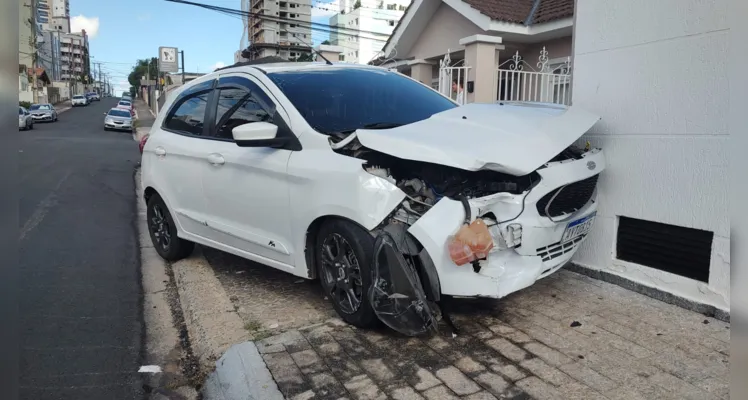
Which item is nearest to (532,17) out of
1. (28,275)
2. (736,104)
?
(28,275)

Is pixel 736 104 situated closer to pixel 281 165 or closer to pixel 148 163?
pixel 281 165

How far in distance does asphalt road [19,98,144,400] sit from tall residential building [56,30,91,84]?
97979mm

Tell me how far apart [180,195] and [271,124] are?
Answer: 68.8 inches

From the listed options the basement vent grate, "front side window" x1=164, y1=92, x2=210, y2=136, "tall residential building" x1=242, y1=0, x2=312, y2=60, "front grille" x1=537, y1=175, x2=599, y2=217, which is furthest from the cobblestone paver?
"tall residential building" x1=242, y1=0, x2=312, y2=60

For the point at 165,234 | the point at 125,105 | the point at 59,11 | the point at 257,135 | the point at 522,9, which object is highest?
the point at 59,11

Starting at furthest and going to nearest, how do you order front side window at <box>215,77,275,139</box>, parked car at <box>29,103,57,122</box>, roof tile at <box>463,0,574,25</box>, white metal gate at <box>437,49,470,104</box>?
1. parked car at <box>29,103,57,122</box>
2. roof tile at <box>463,0,574,25</box>
3. white metal gate at <box>437,49,470,104</box>
4. front side window at <box>215,77,275,139</box>

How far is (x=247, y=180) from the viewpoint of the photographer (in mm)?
4273

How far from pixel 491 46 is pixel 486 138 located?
6050 mm

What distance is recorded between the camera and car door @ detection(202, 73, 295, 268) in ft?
13.2

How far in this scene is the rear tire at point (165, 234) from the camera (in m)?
5.61

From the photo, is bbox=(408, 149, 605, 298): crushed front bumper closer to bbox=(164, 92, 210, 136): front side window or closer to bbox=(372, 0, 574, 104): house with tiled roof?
bbox=(372, 0, 574, 104): house with tiled roof

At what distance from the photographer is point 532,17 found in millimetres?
11000

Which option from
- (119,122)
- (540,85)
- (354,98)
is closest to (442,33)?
(540,85)

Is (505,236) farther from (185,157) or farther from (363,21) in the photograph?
(363,21)
